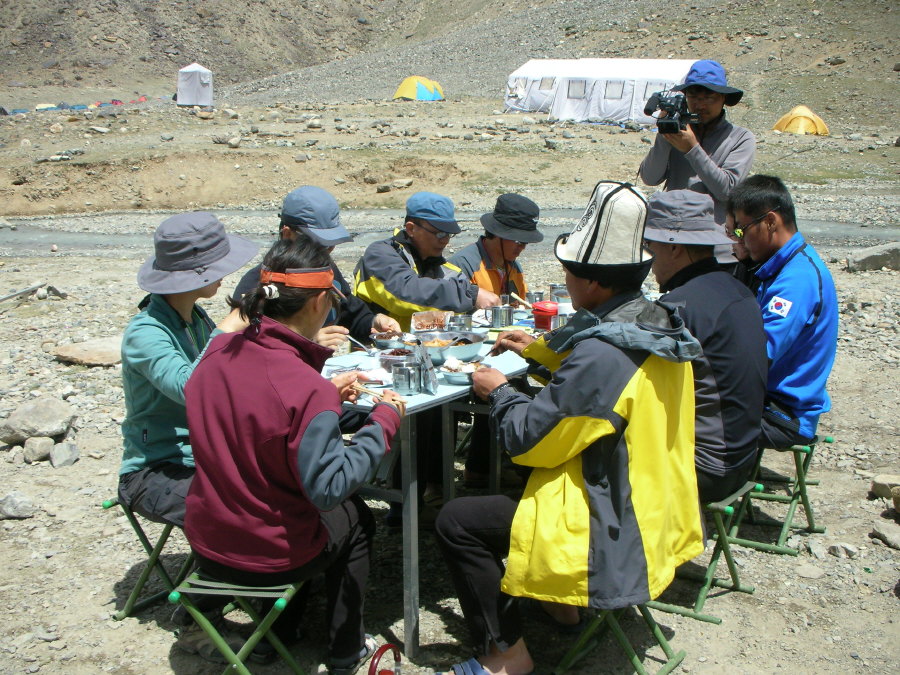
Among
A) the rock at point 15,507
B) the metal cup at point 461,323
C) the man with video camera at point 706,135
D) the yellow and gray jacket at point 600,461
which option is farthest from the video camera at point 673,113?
the rock at point 15,507

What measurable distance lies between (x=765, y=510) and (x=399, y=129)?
23.2m

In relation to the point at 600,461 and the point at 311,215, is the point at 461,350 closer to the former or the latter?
the point at 600,461

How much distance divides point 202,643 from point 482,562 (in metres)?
1.34

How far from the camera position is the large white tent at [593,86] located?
35688 mm

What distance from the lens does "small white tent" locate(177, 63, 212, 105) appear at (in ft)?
122

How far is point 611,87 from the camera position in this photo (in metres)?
36.1

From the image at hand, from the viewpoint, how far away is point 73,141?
79.6 feet

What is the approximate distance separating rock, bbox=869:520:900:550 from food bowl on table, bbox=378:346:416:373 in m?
2.72

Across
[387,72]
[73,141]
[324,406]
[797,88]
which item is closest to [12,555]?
[324,406]

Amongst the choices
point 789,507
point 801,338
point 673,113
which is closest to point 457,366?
point 801,338

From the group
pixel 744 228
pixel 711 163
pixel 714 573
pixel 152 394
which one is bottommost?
pixel 714 573

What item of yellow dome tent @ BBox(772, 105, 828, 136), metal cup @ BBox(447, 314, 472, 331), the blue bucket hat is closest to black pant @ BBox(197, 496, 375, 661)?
metal cup @ BBox(447, 314, 472, 331)

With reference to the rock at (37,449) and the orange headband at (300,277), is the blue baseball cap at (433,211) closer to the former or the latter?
the orange headband at (300,277)

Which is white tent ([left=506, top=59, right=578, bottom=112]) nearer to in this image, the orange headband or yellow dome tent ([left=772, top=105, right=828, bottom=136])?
yellow dome tent ([left=772, top=105, right=828, bottom=136])
